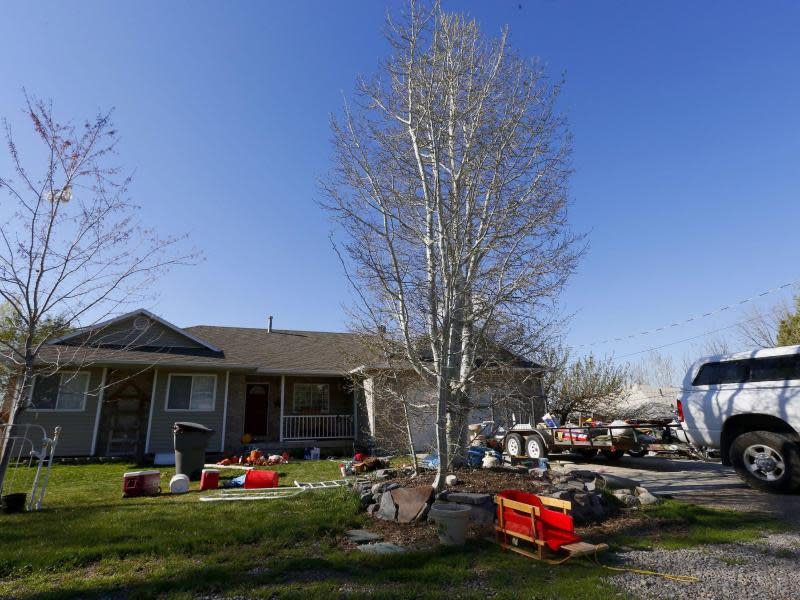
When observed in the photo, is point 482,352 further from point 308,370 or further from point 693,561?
point 308,370

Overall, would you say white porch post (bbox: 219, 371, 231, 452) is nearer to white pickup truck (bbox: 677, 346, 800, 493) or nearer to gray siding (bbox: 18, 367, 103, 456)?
gray siding (bbox: 18, 367, 103, 456)

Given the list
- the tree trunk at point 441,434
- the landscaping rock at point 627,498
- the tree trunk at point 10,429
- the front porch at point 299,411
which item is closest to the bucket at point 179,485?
the tree trunk at point 10,429

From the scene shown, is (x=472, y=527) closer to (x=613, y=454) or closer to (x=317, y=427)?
(x=613, y=454)

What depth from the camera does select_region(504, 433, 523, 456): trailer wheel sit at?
11727mm

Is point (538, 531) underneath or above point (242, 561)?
above

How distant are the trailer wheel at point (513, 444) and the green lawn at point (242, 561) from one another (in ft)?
17.6

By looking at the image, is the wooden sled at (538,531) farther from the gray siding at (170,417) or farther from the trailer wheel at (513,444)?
the gray siding at (170,417)

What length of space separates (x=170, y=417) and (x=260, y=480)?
6.86 metres

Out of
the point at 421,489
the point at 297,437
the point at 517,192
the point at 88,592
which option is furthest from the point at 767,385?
the point at 297,437

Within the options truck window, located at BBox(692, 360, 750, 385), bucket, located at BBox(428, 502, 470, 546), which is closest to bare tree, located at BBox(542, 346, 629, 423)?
truck window, located at BBox(692, 360, 750, 385)

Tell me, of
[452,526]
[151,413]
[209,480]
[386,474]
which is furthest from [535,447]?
[151,413]

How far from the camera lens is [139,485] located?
8281 mm

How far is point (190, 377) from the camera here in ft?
48.1

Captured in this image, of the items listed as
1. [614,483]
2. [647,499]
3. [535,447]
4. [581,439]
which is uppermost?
[581,439]
